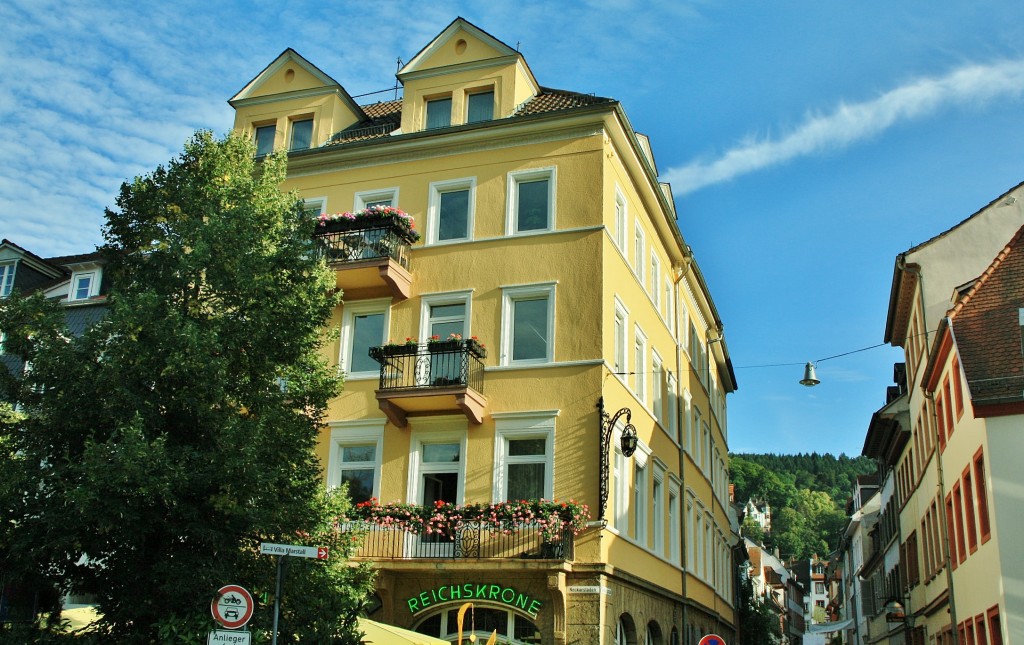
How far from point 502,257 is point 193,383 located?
9.69m

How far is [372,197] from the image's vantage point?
25.5m

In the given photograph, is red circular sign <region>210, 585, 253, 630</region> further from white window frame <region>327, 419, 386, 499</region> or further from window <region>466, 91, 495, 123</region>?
window <region>466, 91, 495, 123</region>

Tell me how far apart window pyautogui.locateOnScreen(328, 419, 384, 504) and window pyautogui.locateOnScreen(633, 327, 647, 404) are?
6787 millimetres

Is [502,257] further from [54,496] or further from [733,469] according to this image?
[733,469]

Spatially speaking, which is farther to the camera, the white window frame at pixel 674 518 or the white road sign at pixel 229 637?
the white window frame at pixel 674 518

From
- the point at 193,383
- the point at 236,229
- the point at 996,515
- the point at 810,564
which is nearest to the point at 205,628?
the point at 193,383

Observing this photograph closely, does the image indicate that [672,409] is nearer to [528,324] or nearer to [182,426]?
[528,324]

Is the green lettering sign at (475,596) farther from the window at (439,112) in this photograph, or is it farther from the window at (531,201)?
the window at (439,112)

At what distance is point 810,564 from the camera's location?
562 feet

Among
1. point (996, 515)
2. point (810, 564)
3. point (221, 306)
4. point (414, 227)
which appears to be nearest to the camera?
point (221, 306)

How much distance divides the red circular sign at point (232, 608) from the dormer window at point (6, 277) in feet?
82.4

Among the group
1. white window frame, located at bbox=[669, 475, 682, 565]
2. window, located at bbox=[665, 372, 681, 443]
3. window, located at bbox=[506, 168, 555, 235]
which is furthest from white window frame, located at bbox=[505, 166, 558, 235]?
white window frame, located at bbox=[669, 475, 682, 565]

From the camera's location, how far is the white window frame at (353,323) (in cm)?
2369

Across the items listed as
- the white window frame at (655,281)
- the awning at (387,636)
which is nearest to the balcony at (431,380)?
the awning at (387,636)
